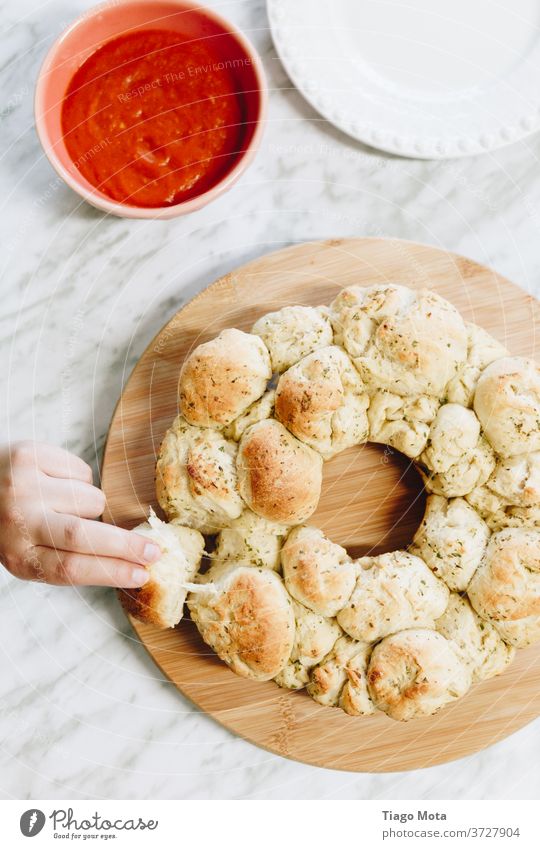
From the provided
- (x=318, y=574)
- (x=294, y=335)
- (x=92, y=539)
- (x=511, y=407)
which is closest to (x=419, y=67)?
(x=294, y=335)

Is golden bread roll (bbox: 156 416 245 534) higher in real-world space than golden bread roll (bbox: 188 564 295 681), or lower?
higher

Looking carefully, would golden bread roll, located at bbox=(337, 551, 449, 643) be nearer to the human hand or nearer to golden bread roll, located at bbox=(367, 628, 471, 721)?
golden bread roll, located at bbox=(367, 628, 471, 721)

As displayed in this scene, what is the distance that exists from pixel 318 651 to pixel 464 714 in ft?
1.60

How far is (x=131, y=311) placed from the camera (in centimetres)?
201

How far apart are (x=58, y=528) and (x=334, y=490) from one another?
0.67 m

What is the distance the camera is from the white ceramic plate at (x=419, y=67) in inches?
78.4

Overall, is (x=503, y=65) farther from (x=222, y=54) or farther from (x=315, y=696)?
(x=315, y=696)

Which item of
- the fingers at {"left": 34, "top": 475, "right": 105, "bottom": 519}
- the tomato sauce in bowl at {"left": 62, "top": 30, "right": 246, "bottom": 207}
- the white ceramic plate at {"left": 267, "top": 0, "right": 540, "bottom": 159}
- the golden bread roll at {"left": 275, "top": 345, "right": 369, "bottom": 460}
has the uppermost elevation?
the tomato sauce in bowl at {"left": 62, "top": 30, "right": 246, "bottom": 207}

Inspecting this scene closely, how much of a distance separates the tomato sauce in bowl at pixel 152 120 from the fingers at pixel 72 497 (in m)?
0.69

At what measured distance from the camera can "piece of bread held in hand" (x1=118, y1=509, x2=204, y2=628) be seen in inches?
64.7

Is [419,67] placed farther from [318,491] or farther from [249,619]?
[249,619]

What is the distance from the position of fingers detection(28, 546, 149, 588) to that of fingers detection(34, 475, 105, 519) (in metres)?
0.10

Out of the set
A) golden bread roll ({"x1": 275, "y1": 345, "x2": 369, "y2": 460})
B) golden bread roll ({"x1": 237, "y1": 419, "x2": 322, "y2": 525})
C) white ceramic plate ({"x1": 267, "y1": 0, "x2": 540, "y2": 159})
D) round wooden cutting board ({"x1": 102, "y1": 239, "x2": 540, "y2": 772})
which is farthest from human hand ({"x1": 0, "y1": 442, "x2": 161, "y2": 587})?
white ceramic plate ({"x1": 267, "y1": 0, "x2": 540, "y2": 159})
